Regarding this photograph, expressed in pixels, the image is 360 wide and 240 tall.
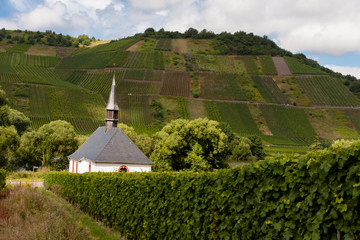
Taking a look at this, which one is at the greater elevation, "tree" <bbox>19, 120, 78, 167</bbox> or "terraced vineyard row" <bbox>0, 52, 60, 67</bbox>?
"terraced vineyard row" <bbox>0, 52, 60, 67</bbox>

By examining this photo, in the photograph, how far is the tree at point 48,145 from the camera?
60.0m

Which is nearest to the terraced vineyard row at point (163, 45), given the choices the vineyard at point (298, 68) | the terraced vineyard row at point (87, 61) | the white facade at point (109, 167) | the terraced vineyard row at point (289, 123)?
the terraced vineyard row at point (87, 61)

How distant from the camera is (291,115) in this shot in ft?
347

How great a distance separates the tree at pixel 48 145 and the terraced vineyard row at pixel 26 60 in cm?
7857

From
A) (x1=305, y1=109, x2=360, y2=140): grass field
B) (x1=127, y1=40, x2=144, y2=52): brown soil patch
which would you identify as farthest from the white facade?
(x1=127, y1=40, x2=144, y2=52): brown soil patch

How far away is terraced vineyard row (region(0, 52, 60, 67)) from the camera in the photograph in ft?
431

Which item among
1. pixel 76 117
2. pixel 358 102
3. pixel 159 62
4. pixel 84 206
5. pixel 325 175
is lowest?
pixel 84 206

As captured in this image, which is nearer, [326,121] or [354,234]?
[354,234]

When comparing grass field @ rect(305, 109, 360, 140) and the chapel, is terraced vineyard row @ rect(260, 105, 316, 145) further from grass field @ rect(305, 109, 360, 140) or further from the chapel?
the chapel

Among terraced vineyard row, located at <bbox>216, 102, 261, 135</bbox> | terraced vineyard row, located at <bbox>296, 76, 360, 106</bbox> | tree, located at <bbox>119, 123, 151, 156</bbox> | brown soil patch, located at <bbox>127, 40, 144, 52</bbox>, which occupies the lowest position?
tree, located at <bbox>119, 123, 151, 156</bbox>

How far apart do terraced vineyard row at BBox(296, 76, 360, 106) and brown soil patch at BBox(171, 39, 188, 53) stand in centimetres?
4924

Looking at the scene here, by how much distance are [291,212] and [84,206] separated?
52.7 ft

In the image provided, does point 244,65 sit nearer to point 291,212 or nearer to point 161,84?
point 161,84

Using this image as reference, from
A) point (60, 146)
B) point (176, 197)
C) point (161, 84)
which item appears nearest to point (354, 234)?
point (176, 197)
